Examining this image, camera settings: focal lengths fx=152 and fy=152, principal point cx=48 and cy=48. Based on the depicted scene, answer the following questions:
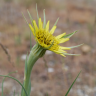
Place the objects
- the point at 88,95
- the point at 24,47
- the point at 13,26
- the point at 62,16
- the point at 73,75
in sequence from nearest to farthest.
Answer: the point at 88,95
the point at 73,75
the point at 24,47
the point at 13,26
the point at 62,16

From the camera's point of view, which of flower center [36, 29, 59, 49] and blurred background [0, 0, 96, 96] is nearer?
flower center [36, 29, 59, 49]

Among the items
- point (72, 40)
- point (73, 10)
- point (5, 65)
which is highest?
point (5, 65)

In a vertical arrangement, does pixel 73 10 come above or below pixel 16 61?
below

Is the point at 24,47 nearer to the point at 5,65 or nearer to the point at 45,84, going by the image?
the point at 5,65

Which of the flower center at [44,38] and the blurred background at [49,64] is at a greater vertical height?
the flower center at [44,38]

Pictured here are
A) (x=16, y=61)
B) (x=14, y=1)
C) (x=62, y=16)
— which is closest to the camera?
(x=16, y=61)

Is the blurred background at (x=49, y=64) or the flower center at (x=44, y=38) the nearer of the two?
the flower center at (x=44, y=38)

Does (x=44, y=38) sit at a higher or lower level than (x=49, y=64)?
higher

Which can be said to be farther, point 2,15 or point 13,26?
point 2,15

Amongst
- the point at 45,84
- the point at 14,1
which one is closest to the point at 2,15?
the point at 14,1

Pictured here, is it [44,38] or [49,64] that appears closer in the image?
[44,38]

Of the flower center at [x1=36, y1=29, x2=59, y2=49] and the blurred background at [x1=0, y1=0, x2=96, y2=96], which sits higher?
the flower center at [x1=36, y1=29, x2=59, y2=49]
